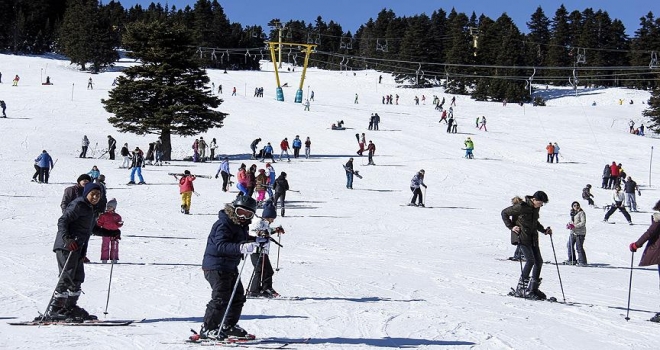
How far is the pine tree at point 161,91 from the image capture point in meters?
35.4

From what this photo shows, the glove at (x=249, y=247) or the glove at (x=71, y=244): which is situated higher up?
the glove at (x=249, y=247)

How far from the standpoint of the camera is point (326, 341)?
7.25 m

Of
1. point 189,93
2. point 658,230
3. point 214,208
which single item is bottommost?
point 214,208

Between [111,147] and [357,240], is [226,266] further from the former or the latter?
[111,147]

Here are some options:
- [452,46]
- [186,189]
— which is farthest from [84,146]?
[452,46]

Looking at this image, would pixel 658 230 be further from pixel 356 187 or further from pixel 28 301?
pixel 356 187

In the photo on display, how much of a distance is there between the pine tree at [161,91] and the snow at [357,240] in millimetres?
2187

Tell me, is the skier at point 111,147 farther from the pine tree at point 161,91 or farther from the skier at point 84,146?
the pine tree at point 161,91

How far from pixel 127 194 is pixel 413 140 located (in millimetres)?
22477

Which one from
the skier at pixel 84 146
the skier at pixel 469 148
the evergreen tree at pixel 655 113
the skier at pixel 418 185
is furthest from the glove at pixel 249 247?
the evergreen tree at pixel 655 113

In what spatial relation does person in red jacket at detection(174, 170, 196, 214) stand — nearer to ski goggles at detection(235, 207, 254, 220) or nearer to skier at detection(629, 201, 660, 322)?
skier at detection(629, 201, 660, 322)

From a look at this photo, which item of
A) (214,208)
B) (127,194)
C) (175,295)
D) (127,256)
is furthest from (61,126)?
(175,295)

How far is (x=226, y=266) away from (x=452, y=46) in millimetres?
98771

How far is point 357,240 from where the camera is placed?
695 inches
